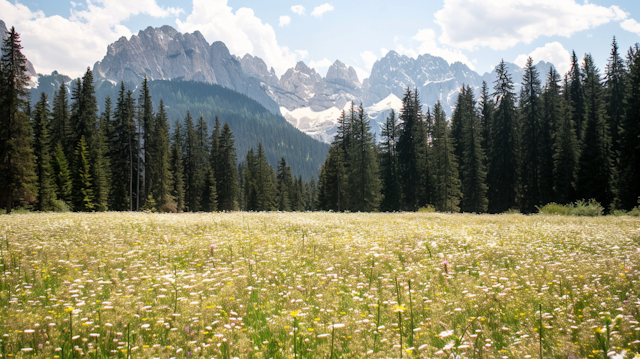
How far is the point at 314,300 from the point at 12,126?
3748 cm

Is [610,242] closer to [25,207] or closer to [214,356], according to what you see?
[214,356]

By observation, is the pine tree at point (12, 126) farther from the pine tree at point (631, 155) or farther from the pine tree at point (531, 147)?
the pine tree at point (531, 147)

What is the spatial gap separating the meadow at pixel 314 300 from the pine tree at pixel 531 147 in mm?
38650

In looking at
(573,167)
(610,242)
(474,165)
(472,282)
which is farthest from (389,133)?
(472,282)

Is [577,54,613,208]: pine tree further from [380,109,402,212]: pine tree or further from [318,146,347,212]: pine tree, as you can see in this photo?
[318,146,347,212]: pine tree

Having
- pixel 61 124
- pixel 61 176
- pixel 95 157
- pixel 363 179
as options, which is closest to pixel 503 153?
Answer: pixel 363 179

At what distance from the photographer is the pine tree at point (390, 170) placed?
51.1 metres

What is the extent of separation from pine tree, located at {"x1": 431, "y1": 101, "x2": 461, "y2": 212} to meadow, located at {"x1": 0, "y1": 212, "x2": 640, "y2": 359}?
3522 cm

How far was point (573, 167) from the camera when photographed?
39.4m

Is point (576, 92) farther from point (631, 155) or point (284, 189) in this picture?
point (284, 189)

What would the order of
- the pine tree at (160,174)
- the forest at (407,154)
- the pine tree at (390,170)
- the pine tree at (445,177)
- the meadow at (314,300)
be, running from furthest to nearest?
the pine tree at (390,170) → the pine tree at (160,174) → the pine tree at (445,177) → the forest at (407,154) → the meadow at (314,300)

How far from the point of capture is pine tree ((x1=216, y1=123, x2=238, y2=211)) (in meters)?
60.5

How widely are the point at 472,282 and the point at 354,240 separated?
15.7ft

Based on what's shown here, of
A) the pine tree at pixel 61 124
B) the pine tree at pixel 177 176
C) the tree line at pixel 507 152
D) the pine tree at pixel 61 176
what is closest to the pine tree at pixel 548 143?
the tree line at pixel 507 152
